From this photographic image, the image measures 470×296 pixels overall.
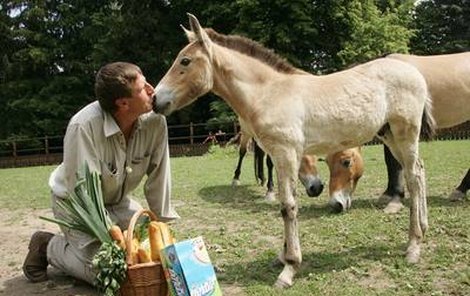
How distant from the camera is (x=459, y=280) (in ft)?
12.8

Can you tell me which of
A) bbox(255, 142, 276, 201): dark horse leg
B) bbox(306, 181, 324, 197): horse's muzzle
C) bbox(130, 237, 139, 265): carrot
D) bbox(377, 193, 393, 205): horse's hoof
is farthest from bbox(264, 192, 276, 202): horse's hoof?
bbox(130, 237, 139, 265): carrot

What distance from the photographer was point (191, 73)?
4.18 meters

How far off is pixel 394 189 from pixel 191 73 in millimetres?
3638

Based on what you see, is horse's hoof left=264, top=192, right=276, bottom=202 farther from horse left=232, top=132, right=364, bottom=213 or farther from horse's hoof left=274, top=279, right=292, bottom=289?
horse's hoof left=274, top=279, right=292, bottom=289

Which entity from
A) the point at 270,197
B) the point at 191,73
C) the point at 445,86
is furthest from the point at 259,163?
the point at 191,73

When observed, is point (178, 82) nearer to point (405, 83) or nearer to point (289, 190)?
point (289, 190)

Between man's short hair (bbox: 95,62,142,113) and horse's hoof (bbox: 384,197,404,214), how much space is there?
3840 mm

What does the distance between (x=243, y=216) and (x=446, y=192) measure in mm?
2993

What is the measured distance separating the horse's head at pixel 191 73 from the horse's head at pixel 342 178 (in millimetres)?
2658

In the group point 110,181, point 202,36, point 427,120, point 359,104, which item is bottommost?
point 110,181

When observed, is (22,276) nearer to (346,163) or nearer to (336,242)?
(336,242)

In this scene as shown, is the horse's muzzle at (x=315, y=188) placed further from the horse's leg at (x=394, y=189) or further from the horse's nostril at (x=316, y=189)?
the horse's leg at (x=394, y=189)

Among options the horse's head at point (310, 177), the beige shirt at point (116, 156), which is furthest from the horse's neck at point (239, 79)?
the horse's head at point (310, 177)

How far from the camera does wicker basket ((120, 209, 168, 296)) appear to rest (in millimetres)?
3010
